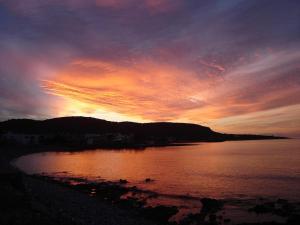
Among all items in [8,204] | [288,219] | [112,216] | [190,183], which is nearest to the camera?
[8,204]

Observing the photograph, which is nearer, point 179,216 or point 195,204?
point 179,216

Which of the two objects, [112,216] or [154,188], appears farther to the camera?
[154,188]

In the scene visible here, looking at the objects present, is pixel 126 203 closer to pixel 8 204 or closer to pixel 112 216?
pixel 112 216

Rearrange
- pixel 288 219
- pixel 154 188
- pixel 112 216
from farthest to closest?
1. pixel 154 188
2. pixel 288 219
3. pixel 112 216

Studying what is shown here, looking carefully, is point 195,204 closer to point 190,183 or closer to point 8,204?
point 190,183

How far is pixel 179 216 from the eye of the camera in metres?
29.7

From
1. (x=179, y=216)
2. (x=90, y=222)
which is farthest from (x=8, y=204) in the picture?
(x=179, y=216)

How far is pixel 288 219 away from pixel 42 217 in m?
20.2

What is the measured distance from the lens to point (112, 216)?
976 inches

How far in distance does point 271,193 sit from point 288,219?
1459 centimetres


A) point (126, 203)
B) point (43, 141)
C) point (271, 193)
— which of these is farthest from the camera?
point (43, 141)

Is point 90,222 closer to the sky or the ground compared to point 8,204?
closer to the ground

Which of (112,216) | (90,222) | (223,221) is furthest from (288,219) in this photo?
(90,222)

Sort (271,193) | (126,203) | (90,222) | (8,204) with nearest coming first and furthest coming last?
(8,204) → (90,222) → (126,203) → (271,193)
